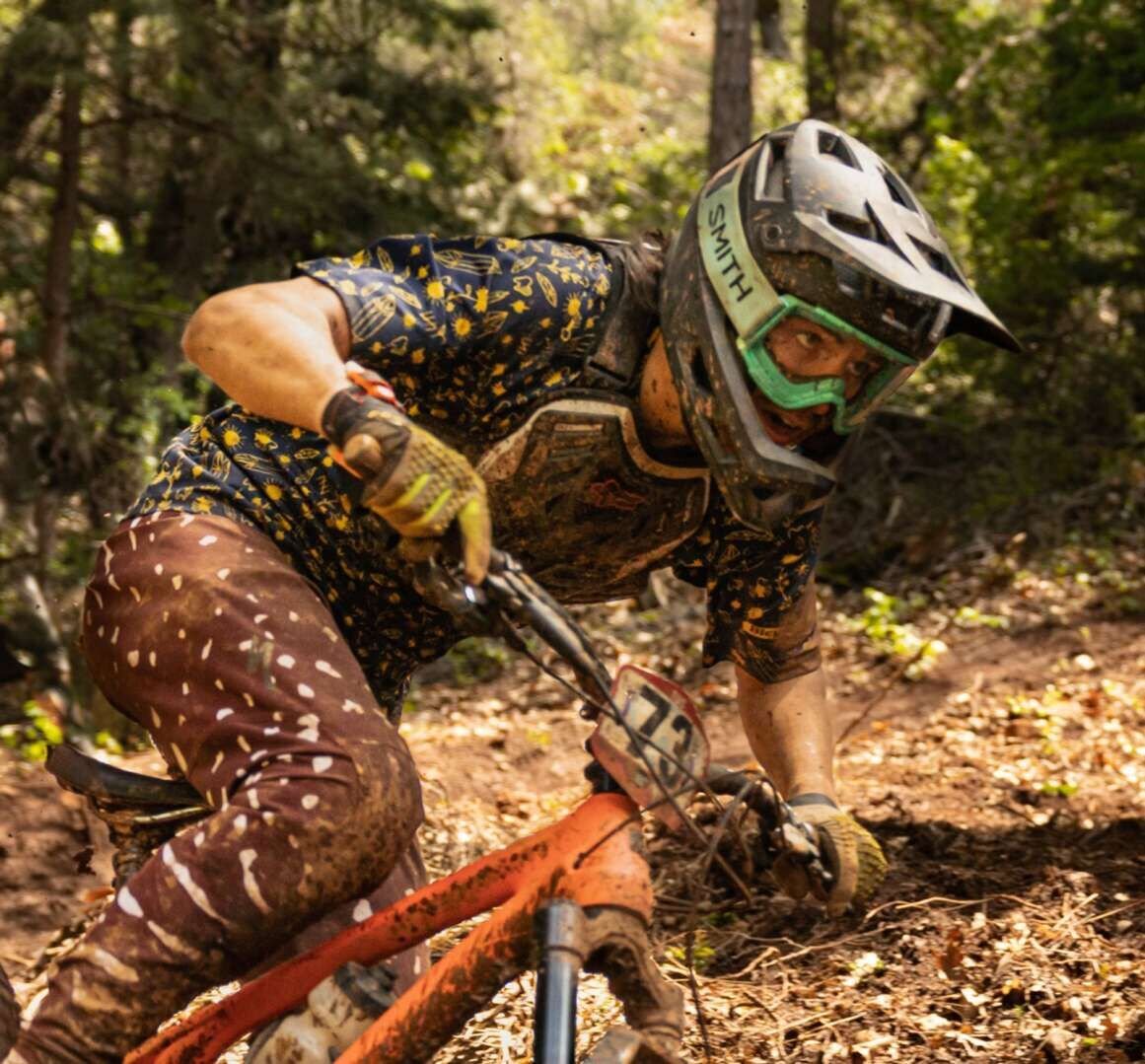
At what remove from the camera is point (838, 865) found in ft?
9.72

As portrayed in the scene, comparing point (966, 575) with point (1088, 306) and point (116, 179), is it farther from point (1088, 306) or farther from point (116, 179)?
point (116, 179)

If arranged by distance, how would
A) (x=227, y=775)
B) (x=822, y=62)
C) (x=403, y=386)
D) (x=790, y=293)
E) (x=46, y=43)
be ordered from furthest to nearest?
(x=822, y=62)
(x=46, y=43)
(x=403, y=386)
(x=790, y=293)
(x=227, y=775)

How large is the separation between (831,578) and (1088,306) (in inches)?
115

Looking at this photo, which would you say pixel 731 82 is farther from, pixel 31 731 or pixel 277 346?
pixel 277 346

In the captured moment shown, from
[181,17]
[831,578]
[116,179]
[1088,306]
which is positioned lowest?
[831,578]

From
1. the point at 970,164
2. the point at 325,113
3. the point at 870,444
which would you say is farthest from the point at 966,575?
the point at 325,113

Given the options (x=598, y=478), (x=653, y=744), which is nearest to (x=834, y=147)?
(x=598, y=478)

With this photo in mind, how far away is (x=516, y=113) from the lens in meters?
12.7

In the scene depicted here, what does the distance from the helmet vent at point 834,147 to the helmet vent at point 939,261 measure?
259 mm

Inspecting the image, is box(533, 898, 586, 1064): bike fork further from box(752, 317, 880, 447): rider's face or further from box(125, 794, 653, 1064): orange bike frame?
box(752, 317, 880, 447): rider's face

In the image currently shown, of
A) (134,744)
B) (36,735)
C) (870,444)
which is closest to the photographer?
(36,735)

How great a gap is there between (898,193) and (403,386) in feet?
3.78

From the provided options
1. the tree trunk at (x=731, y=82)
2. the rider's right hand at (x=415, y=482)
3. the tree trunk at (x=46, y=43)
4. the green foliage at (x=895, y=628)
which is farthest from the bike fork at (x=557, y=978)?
the tree trunk at (x=731, y=82)

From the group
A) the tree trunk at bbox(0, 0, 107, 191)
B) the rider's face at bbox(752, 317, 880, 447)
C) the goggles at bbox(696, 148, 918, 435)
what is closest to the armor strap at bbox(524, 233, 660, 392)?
the goggles at bbox(696, 148, 918, 435)
